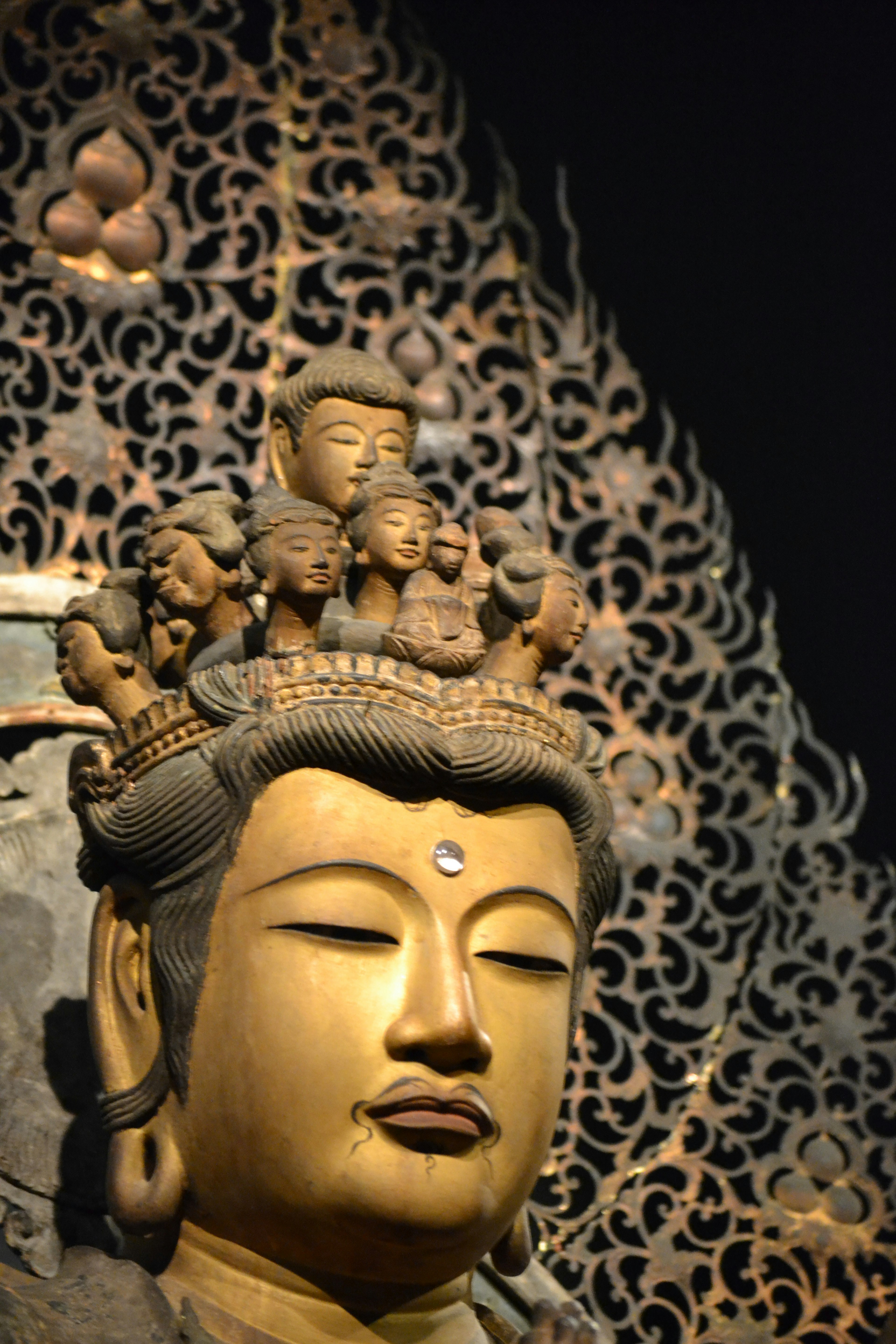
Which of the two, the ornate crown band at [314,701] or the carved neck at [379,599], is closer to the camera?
the ornate crown band at [314,701]

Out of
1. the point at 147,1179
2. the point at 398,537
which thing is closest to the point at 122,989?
the point at 147,1179

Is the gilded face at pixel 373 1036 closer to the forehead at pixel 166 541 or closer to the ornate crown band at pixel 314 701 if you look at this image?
the ornate crown band at pixel 314 701

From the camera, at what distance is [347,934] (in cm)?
281

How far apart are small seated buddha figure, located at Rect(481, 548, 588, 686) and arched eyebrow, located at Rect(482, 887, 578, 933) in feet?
1.06

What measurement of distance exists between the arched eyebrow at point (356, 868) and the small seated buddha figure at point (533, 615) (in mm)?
384

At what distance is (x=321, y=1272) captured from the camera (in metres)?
2.83

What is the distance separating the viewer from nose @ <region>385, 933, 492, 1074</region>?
2.75 m

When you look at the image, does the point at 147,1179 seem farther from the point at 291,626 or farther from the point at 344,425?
the point at 344,425

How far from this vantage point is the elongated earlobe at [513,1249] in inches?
121

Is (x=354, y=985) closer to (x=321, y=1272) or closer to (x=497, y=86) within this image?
(x=321, y=1272)

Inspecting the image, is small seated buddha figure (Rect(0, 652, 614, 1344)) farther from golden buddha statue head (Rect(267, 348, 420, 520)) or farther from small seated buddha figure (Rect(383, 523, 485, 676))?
golden buddha statue head (Rect(267, 348, 420, 520))

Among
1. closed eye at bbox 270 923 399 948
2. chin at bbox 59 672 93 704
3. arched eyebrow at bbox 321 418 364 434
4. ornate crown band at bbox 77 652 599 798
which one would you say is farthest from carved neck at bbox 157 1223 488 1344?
arched eyebrow at bbox 321 418 364 434

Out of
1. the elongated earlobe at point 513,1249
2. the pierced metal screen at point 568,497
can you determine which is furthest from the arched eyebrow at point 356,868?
the pierced metal screen at point 568,497

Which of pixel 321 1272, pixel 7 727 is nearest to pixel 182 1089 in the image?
pixel 321 1272
